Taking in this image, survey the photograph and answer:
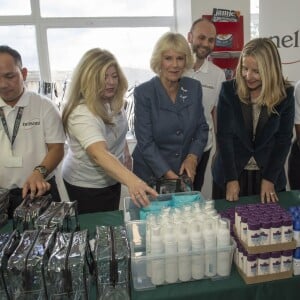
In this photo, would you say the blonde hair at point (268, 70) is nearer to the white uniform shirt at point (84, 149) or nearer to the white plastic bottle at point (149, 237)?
the white uniform shirt at point (84, 149)

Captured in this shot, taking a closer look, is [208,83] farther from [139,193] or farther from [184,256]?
[184,256]

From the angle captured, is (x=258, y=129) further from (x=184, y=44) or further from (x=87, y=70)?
(x=87, y=70)

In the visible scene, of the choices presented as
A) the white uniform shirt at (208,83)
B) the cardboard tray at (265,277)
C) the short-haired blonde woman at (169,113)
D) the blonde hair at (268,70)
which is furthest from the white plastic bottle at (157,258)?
the white uniform shirt at (208,83)

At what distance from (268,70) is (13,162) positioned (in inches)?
50.9

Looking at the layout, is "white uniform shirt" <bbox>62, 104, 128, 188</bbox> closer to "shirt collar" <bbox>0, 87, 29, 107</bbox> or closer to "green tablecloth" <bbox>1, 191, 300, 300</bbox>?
"shirt collar" <bbox>0, 87, 29, 107</bbox>

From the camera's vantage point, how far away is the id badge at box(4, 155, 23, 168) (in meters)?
1.73

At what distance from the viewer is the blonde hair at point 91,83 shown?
61.2 inches

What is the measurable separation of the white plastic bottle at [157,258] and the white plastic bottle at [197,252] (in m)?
0.09

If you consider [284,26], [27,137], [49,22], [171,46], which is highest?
[49,22]

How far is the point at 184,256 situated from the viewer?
1027mm

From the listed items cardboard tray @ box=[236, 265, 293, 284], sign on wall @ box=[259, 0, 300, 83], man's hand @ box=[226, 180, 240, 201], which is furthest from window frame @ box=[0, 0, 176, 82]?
cardboard tray @ box=[236, 265, 293, 284]

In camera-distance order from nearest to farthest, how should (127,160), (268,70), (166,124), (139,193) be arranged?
(139,193) → (268,70) → (166,124) → (127,160)

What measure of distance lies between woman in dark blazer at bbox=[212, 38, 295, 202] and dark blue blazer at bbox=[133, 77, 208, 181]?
0.17 meters

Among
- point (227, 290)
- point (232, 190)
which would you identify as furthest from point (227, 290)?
point (232, 190)
